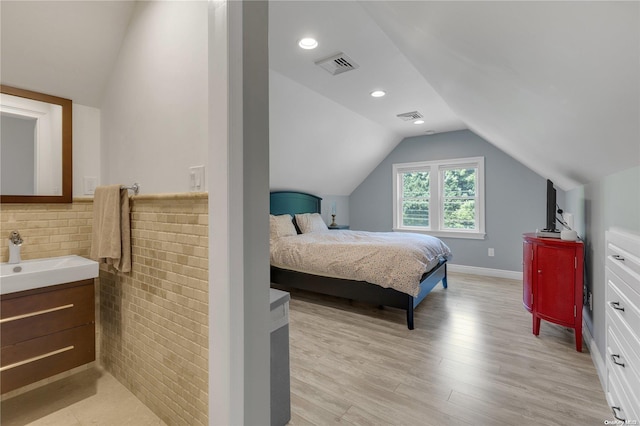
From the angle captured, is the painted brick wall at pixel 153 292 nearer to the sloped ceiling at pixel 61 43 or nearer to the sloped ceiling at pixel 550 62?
the sloped ceiling at pixel 61 43

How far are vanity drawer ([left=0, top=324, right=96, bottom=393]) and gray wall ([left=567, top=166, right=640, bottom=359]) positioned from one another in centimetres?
303

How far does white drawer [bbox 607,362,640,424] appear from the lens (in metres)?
1.20

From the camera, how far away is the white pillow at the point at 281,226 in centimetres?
399

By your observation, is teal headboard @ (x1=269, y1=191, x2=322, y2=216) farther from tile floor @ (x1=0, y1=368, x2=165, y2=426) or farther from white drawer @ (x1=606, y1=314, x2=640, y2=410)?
white drawer @ (x1=606, y1=314, x2=640, y2=410)

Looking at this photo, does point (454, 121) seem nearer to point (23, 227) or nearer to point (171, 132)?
point (171, 132)

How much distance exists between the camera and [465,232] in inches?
199

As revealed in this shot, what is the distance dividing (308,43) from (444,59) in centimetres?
120

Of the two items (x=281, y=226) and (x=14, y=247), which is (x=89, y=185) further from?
(x=281, y=226)

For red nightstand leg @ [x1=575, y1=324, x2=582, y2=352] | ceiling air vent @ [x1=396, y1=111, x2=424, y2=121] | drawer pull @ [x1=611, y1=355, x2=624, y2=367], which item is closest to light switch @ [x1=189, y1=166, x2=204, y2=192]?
drawer pull @ [x1=611, y1=355, x2=624, y2=367]

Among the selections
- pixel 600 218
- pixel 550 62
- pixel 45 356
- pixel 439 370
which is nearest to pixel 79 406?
pixel 45 356

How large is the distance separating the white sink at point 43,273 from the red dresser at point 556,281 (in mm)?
3390

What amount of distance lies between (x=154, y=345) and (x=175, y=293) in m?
0.43

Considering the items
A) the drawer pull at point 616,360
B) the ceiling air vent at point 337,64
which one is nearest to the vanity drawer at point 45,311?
the ceiling air vent at point 337,64

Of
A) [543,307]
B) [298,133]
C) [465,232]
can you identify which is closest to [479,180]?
[465,232]
